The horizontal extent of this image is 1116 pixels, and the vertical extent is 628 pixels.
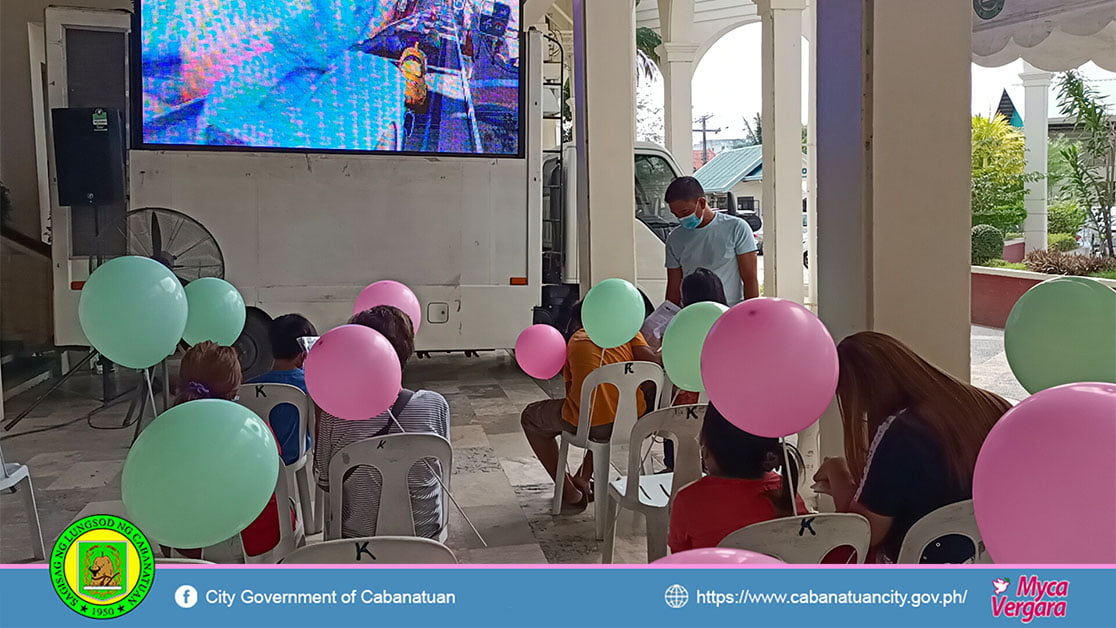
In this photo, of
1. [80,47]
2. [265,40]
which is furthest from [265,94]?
[80,47]

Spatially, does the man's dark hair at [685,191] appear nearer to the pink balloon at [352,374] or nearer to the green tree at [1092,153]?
the pink balloon at [352,374]

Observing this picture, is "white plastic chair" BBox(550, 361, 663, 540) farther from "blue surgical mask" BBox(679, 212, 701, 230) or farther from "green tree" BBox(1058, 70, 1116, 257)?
"green tree" BBox(1058, 70, 1116, 257)

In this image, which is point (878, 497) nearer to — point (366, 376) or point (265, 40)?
point (366, 376)

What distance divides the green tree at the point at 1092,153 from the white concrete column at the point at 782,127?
4.54 meters

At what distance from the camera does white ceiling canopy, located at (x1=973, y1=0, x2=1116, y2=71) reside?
6.66 metres

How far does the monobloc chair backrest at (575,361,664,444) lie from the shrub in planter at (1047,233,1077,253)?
35.4ft

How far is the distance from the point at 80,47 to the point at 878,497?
603 cm

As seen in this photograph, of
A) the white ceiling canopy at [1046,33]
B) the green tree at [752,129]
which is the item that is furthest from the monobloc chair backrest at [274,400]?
the green tree at [752,129]

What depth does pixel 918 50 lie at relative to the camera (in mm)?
2891

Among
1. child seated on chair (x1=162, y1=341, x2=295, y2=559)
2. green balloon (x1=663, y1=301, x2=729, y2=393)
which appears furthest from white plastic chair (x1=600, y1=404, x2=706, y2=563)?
child seated on chair (x1=162, y1=341, x2=295, y2=559)

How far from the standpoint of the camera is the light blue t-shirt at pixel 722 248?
18.0 feet

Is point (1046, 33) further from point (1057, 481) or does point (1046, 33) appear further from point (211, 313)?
point (1057, 481)
